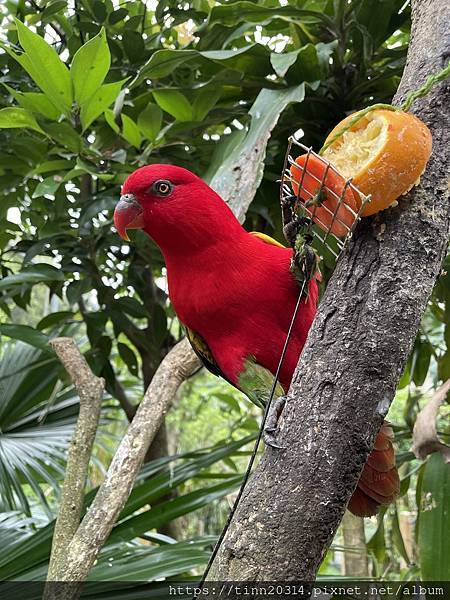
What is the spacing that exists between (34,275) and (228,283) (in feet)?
1.76

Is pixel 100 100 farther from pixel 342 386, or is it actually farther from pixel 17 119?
pixel 342 386

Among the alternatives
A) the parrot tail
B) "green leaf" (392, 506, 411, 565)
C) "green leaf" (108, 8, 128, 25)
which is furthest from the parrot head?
"green leaf" (392, 506, 411, 565)

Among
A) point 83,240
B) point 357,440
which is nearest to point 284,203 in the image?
point 357,440

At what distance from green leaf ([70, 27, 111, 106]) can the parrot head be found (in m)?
0.23

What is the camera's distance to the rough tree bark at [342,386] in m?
0.57

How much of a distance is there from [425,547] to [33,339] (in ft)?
3.06

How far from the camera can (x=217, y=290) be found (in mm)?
1022

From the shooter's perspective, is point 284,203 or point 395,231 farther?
point 284,203

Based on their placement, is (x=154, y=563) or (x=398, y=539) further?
(x=398, y=539)

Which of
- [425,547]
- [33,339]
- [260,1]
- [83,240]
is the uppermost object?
[260,1]

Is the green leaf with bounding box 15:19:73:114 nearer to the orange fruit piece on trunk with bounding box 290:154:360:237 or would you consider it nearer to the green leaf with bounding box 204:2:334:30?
the green leaf with bounding box 204:2:334:30

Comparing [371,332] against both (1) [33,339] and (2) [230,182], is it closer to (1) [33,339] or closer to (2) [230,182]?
(2) [230,182]

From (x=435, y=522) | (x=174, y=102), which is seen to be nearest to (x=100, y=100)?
(x=174, y=102)

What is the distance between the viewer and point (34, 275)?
1.36 metres
